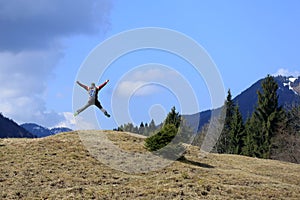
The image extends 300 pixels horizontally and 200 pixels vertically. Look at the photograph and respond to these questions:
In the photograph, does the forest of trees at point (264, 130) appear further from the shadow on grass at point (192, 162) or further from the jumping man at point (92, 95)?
the jumping man at point (92, 95)

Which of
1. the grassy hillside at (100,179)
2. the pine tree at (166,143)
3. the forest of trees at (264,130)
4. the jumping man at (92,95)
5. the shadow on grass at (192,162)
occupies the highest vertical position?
the forest of trees at (264,130)

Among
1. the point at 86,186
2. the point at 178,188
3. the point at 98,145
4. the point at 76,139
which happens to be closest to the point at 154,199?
the point at 178,188

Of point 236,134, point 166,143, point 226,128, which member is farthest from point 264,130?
point 166,143

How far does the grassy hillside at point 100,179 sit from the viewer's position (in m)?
19.3

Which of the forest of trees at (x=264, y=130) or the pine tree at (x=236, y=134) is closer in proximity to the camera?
the forest of trees at (x=264, y=130)

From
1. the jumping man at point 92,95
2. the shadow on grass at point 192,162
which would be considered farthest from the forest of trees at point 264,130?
the jumping man at point 92,95

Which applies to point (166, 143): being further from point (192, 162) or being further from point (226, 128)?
point (226, 128)

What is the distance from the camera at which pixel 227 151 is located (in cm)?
7050

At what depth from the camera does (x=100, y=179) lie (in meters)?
21.8

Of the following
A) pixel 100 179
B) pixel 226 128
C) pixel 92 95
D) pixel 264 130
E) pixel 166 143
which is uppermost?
pixel 226 128

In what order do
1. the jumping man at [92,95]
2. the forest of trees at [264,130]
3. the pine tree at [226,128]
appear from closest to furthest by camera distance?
1. the jumping man at [92,95]
2. the forest of trees at [264,130]
3. the pine tree at [226,128]

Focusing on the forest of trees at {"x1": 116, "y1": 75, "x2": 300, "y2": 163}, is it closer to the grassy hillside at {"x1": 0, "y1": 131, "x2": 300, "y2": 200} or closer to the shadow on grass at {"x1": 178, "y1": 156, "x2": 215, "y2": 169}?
the shadow on grass at {"x1": 178, "y1": 156, "x2": 215, "y2": 169}

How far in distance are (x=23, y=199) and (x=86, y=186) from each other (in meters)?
3.10

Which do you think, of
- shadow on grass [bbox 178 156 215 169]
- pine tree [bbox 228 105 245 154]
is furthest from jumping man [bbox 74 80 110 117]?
pine tree [bbox 228 105 245 154]
